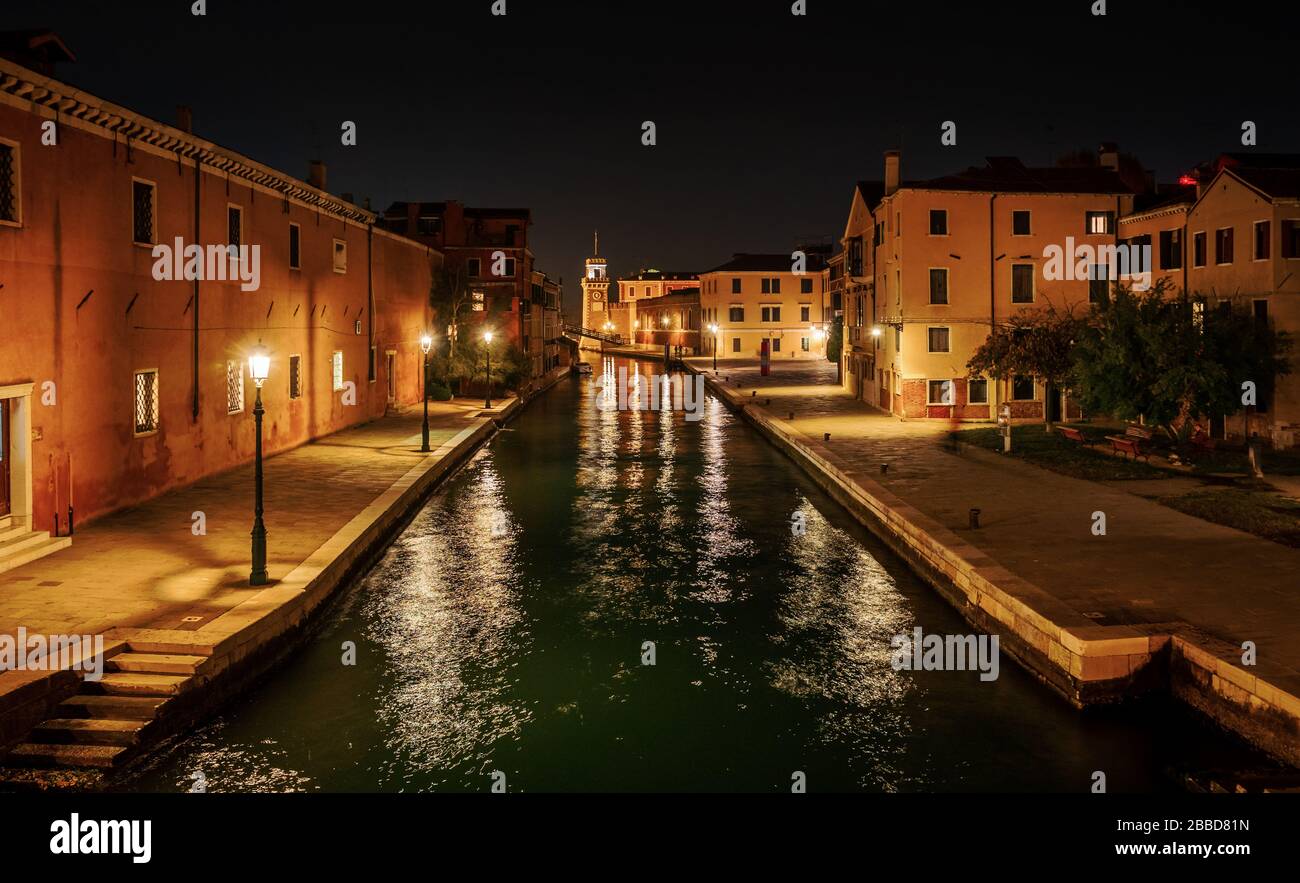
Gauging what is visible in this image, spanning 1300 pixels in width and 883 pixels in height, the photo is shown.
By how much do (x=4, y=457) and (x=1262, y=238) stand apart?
2711 cm

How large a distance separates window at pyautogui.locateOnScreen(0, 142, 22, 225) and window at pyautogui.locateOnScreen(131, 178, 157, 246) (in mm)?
3534

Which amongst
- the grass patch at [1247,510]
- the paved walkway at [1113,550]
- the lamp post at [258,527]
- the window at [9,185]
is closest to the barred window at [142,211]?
the window at [9,185]

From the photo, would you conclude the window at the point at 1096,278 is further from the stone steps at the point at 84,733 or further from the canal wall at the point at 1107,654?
the stone steps at the point at 84,733

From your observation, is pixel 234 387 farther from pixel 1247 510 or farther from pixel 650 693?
pixel 1247 510

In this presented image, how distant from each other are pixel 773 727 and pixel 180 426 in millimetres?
14336

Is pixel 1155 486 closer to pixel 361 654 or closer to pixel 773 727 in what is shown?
pixel 773 727

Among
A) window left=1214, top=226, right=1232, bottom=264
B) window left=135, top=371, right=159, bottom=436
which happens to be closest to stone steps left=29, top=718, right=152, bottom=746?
window left=135, top=371, right=159, bottom=436

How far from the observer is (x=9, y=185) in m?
14.4

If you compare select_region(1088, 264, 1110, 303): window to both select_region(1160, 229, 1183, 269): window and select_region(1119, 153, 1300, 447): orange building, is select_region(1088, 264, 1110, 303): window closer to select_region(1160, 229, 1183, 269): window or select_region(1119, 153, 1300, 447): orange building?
select_region(1160, 229, 1183, 269): window

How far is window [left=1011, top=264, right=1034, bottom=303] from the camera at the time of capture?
36.3 metres

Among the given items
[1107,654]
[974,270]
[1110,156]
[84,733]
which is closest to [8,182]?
[84,733]

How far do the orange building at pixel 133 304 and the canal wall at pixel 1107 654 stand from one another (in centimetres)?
1270

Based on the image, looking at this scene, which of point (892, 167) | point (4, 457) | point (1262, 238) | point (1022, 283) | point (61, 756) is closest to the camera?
point (61, 756)

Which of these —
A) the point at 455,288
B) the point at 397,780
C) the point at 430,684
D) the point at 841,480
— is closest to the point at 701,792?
the point at 397,780
